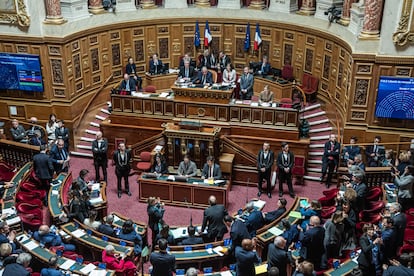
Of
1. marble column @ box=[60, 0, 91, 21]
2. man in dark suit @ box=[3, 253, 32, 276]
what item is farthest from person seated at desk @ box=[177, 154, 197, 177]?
marble column @ box=[60, 0, 91, 21]

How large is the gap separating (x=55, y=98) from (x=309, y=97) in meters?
9.07

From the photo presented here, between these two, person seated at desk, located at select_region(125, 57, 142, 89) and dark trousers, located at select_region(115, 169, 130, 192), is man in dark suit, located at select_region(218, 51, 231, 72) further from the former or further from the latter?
dark trousers, located at select_region(115, 169, 130, 192)

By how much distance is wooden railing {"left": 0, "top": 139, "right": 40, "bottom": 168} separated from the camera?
14.6m

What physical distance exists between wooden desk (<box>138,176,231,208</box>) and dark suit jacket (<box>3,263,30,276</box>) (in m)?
5.66

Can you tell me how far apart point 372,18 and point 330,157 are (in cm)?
413

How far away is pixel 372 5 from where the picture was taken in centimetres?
1419

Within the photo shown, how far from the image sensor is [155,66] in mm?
19500

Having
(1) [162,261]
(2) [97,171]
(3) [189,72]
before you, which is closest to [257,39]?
(3) [189,72]

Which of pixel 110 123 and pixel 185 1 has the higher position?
pixel 185 1

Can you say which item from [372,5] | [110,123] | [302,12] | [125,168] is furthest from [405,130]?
[110,123]

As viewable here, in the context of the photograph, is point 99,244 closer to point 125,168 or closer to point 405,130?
point 125,168

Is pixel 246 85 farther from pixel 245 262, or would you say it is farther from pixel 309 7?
pixel 245 262

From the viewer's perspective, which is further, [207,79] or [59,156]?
[207,79]

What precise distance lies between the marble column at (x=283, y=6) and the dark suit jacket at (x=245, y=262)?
12.7 meters
